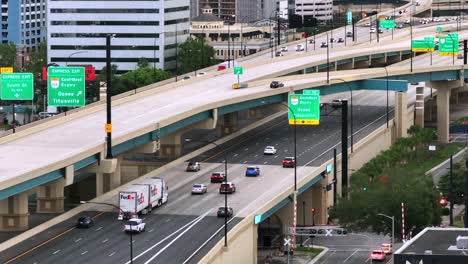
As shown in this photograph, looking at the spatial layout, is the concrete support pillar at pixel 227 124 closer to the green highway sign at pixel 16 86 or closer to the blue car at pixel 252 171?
the blue car at pixel 252 171

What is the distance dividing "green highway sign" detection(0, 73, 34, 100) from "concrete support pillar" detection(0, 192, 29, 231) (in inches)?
984

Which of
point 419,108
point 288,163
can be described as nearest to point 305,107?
point 288,163

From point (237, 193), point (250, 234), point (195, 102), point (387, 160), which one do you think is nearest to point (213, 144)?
point (195, 102)

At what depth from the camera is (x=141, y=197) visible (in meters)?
107

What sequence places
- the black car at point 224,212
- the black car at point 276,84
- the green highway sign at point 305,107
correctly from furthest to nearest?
the black car at point 276,84
the green highway sign at point 305,107
the black car at point 224,212

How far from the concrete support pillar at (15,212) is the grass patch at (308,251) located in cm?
1743

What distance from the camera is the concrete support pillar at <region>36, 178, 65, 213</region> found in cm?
10750

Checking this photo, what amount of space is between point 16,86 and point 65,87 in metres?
7.45

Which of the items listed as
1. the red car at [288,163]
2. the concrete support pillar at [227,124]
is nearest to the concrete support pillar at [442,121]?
the concrete support pillar at [227,124]

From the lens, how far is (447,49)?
598 ft

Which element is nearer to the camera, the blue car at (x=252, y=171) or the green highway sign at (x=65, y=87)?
the green highway sign at (x=65, y=87)

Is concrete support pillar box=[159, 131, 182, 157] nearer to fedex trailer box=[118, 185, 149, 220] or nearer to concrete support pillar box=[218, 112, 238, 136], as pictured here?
concrete support pillar box=[218, 112, 238, 136]

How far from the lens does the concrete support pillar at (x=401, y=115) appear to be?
156 metres

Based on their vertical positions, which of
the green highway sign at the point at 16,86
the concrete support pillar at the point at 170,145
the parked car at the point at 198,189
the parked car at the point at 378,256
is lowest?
the parked car at the point at 378,256
